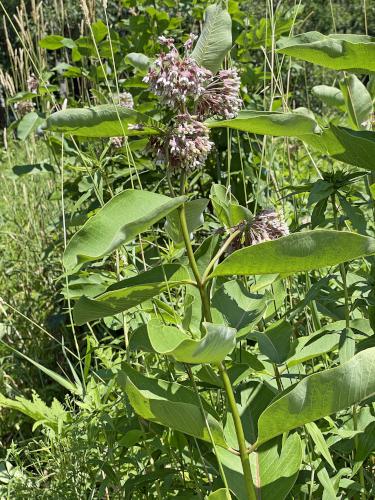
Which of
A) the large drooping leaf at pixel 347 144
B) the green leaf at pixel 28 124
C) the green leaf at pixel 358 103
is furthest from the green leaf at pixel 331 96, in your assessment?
the green leaf at pixel 28 124

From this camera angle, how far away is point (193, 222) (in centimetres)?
115

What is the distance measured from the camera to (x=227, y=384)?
1.14 meters

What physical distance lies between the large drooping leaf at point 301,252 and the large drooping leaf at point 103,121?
24 centimetres

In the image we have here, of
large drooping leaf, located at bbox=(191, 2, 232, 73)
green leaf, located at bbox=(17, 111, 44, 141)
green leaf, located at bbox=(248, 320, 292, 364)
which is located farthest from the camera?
green leaf, located at bbox=(17, 111, 44, 141)

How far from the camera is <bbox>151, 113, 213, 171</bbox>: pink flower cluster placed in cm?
108

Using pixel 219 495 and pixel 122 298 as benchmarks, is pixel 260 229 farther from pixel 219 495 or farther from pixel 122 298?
pixel 219 495

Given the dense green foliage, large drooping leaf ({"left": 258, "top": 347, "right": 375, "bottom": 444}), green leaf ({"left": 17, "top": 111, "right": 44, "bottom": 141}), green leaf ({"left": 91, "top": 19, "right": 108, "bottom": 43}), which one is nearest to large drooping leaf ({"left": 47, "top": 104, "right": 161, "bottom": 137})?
the dense green foliage

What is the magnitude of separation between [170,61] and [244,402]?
2.12 feet

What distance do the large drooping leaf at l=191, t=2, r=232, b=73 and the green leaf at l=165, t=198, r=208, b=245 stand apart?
0.22 metres

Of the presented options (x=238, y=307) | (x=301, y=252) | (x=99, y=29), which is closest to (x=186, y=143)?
(x=301, y=252)

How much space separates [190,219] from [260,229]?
170 millimetres

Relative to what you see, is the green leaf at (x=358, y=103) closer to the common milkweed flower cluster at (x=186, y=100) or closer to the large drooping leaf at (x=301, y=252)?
the common milkweed flower cluster at (x=186, y=100)

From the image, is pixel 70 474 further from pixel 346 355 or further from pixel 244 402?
pixel 346 355

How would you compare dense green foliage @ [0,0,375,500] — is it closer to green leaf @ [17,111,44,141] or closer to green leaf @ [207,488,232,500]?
green leaf @ [207,488,232,500]
